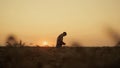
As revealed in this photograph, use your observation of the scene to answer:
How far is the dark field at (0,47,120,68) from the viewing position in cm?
1289

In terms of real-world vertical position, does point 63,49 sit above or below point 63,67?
above

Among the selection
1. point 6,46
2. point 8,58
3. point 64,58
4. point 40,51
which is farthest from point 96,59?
point 6,46

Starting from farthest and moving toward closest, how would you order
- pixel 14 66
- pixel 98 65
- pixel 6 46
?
1. pixel 6 46
2. pixel 14 66
3. pixel 98 65

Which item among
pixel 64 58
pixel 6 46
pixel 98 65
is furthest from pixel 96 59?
pixel 6 46

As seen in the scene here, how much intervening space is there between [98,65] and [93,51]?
174 cm

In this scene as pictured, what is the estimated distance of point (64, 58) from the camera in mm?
13750

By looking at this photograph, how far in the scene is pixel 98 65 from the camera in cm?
1263

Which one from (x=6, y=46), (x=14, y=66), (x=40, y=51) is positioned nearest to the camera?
(x=14, y=66)

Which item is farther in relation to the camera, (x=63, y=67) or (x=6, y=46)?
(x=6, y=46)

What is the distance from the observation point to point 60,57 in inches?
555

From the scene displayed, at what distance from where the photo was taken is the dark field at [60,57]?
12.9 m

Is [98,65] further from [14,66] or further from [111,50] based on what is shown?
[14,66]

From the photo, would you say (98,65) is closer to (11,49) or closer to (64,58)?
(64,58)

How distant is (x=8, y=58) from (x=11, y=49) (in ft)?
3.66
